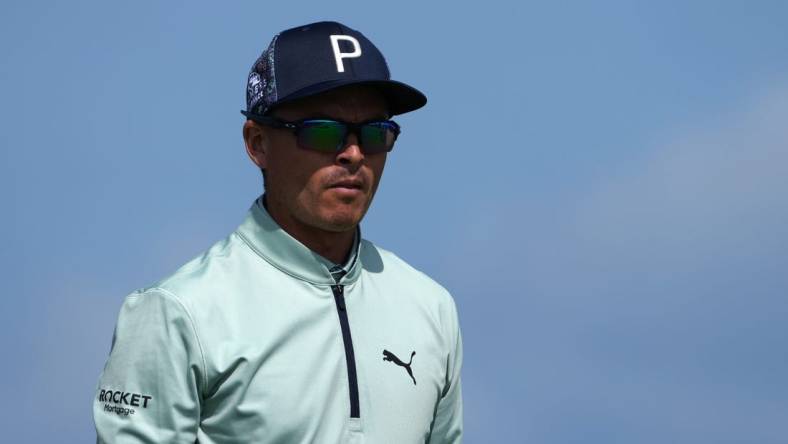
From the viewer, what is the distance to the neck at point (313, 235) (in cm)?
548

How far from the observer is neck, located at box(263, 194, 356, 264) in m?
5.48

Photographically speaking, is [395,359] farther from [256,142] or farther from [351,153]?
[256,142]

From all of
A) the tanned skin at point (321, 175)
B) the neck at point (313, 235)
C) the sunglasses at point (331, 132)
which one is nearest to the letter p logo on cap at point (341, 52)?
the tanned skin at point (321, 175)

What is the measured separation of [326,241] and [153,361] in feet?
3.06

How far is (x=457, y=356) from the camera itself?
6.18m

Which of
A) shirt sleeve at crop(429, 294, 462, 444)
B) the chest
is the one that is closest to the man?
the chest

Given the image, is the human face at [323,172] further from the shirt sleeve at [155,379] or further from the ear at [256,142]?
the shirt sleeve at [155,379]

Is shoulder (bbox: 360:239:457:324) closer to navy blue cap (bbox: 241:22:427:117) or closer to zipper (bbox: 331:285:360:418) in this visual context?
zipper (bbox: 331:285:360:418)

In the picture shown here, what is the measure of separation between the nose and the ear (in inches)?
15.2

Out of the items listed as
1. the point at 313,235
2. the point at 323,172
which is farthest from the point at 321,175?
the point at 313,235

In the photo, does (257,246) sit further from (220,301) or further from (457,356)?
(457,356)

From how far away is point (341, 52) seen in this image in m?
5.50

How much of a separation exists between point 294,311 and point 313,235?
36 centimetres

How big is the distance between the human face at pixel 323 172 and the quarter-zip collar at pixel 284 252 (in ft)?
0.22
